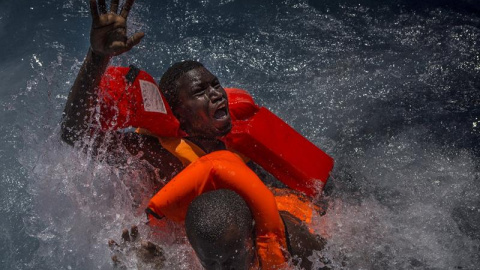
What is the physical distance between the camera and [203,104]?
10.2 feet

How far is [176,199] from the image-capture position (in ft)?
8.40

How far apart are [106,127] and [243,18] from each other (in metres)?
2.71

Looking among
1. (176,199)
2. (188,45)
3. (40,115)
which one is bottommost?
(40,115)

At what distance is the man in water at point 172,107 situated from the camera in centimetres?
241

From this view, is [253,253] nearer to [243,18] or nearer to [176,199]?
[176,199]

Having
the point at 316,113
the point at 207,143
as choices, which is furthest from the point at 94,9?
the point at 316,113

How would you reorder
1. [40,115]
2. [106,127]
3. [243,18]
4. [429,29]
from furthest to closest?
[243,18] → [429,29] → [40,115] → [106,127]

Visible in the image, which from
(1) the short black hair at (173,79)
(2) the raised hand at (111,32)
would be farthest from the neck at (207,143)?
(2) the raised hand at (111,32)

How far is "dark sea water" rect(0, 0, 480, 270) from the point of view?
3.38 metres

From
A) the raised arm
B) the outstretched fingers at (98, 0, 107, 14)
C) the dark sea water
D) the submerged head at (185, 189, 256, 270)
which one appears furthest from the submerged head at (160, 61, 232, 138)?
the outstretched fingers at (98, 0, 107, 14)

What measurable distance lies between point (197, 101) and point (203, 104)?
0.05 metres

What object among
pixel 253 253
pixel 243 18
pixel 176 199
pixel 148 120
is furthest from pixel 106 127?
pixel 243 18

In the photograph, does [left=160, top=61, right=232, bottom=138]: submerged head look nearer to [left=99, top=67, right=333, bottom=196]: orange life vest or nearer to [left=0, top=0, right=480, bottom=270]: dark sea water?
[left=99, top=67, right=333, bottom=196]: orange life vest

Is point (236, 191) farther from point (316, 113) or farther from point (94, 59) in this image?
point (316, 113)
